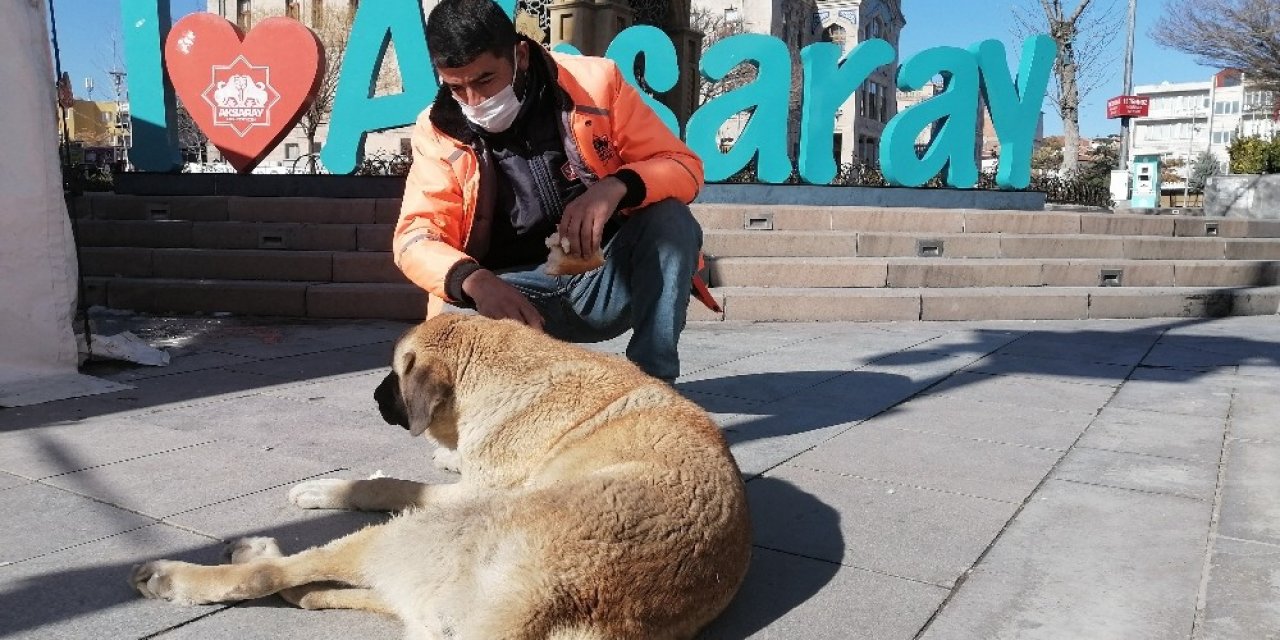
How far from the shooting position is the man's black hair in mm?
3234

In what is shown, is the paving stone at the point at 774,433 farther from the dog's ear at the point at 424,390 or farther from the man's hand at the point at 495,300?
the dog's ear at the point at 424,390

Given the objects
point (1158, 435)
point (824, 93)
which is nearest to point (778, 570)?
point (1158, 435)

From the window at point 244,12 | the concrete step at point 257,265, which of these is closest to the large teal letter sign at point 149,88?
the concrete step at point 257,265

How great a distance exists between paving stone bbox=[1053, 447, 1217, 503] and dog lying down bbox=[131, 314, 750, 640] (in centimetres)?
213

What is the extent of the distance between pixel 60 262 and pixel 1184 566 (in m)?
6.03

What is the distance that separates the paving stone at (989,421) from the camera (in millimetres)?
4449

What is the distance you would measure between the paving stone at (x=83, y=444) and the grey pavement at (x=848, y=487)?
0.06 ft

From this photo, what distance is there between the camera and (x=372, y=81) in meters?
11.1

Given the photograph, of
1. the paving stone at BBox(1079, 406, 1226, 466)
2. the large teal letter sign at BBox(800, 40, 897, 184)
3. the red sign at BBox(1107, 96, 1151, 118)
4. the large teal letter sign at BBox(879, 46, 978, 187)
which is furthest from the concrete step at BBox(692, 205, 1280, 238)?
the red sign at BBox(1107, 96, 1151, 118)

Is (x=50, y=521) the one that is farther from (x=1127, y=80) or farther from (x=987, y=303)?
(x=1127, y=80)

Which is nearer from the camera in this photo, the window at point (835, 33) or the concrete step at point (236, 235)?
the concrete step at point (236, 235)

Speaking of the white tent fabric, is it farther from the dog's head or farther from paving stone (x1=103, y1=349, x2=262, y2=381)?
the dog's head

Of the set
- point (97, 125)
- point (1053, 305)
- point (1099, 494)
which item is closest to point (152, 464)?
point (1099, 494)

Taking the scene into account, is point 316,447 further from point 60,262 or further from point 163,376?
point 60,262
